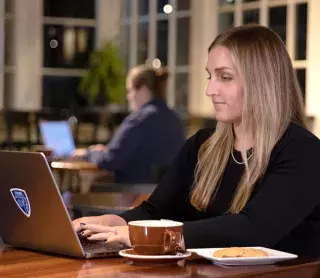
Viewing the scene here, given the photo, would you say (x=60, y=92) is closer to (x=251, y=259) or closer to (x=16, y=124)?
(x=16, y=124)

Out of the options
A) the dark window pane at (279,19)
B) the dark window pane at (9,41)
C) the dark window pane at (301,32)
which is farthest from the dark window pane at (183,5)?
the dark window pane at (9,41)

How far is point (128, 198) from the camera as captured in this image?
3.38 metres

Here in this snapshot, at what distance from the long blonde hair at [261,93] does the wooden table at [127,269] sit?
1.30ft

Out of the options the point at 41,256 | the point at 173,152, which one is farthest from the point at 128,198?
the point at 173,152

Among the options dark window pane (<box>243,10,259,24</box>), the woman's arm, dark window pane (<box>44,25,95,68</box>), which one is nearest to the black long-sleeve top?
the woman's arm

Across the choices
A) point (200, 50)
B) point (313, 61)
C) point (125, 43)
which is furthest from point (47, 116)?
point (313, 61)

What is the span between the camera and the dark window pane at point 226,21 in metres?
9.78

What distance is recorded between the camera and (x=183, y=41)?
10500mm

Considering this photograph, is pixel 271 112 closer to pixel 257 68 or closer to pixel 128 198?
pixel 257 68

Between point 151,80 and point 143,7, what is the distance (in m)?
5.38

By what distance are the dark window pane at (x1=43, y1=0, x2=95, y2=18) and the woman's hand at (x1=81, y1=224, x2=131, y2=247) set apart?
32.8 feet

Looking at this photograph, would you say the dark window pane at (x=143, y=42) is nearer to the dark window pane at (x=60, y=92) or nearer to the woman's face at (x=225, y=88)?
the dark window pane at (x=60, y=92)

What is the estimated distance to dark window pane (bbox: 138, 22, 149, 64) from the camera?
36.8 ft

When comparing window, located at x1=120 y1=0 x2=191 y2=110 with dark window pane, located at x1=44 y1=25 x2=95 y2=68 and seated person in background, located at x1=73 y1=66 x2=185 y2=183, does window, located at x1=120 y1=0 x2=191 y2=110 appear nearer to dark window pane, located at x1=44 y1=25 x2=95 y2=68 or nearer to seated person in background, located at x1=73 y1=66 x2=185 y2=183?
dark window pane, located at x1=44 y1=25 x2=95 y2=68
